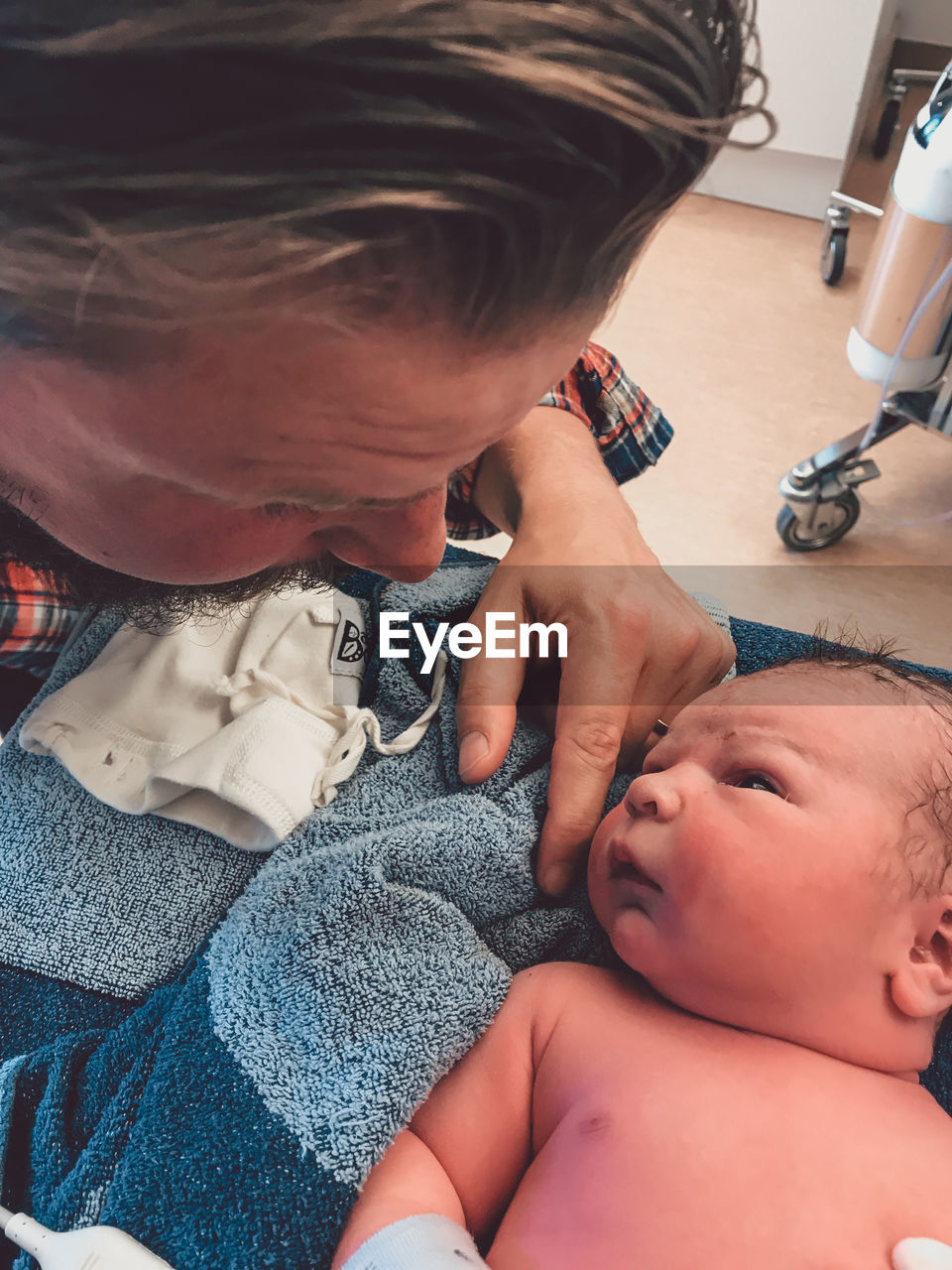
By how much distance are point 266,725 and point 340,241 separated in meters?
0.47

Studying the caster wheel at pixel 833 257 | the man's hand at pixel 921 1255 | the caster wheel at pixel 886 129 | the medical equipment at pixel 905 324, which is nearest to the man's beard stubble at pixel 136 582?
the man's hand at pixel 921 1255

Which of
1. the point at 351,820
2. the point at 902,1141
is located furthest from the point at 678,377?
the point at 902,1141

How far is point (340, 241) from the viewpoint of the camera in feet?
1.02

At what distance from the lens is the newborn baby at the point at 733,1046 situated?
1.81 ft

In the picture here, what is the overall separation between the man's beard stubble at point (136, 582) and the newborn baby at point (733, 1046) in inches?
11.1

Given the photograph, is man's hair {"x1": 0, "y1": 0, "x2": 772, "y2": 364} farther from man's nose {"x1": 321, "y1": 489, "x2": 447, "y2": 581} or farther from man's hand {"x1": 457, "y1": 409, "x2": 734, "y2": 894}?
man's hand {"x1": 457, "y1": 409, "x2": 734, "y2": 894}

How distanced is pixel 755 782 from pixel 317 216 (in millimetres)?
505

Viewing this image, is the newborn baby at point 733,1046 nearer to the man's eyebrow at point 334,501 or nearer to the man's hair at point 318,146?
the man's eyebrow at point 334,501

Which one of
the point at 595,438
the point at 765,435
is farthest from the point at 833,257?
the point at 595,438

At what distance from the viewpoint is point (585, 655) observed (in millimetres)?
749

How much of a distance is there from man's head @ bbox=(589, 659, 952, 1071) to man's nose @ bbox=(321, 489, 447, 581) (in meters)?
0.23

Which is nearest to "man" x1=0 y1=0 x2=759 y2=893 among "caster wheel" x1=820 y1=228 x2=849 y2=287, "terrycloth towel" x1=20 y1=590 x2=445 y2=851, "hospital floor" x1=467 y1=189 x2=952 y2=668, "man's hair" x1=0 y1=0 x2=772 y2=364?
"man's hair" x1=0 y1=0 x2=772 y2=364

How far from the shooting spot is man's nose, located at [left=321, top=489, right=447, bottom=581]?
1.65ft

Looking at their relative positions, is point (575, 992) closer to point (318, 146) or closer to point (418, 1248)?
point (418, 1248)
